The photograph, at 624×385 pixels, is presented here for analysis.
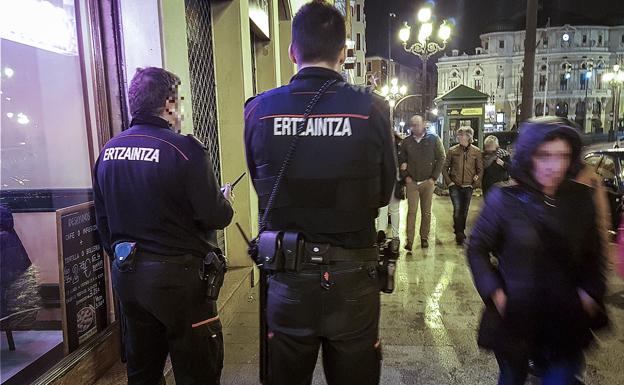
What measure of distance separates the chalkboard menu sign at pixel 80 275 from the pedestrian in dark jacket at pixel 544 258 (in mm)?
2545

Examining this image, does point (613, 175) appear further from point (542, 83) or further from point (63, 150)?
point (542, 83)

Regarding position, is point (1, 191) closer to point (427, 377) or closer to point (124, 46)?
point (124, 46)

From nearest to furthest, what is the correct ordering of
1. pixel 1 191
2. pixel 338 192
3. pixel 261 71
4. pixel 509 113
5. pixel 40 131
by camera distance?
pixel 338 192 < pixel 1 191 < pixel 40 131 < pixel 261 71 < pixel 509 113

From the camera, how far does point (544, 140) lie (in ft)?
7.04

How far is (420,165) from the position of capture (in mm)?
7168

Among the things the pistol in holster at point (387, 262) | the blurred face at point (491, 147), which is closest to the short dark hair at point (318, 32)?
the pistol in holster at point (387, 262)

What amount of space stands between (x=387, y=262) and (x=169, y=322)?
1.15 m

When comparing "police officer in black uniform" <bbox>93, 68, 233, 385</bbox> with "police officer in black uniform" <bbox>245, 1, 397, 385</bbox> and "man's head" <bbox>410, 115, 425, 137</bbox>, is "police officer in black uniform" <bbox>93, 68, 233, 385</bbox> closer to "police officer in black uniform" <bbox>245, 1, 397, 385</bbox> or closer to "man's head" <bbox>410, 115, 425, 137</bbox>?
"police officer in black uniform" <bbox>245, 1, 397, 385</bbox>

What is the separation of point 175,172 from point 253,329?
8.57ft

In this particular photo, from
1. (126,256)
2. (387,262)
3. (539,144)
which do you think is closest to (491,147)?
(539,144)

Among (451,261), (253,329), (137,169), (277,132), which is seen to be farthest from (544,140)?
(451,261)

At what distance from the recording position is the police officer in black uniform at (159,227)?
7.41 feet

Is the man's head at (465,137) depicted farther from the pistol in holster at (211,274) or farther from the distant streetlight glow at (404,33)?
the distant streetlight glow at (404,33)

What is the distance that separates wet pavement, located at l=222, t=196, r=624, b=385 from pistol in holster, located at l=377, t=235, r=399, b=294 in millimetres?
1063
